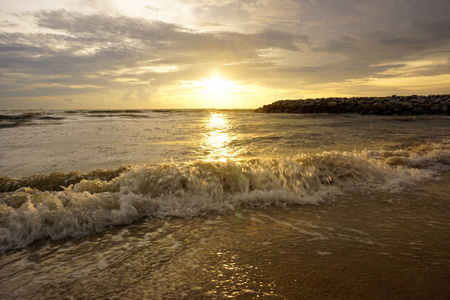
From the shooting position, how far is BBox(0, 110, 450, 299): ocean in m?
2.11

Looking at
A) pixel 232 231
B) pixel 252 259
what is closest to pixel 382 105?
pixel 232 231

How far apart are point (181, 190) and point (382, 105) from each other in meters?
25.1

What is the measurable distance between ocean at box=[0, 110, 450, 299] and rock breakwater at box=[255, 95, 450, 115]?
67.3 feet

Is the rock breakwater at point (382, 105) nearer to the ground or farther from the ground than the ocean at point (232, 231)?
farther from the ground

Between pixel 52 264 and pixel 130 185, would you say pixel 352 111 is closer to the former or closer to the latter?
pixel 130 185

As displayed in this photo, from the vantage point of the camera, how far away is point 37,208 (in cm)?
343

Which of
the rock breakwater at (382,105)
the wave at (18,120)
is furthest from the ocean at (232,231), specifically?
the rock breakwater at (382,105)

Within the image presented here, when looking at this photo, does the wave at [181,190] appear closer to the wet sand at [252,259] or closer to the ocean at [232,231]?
the ocean at [232,231]

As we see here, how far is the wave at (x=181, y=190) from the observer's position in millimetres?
3250

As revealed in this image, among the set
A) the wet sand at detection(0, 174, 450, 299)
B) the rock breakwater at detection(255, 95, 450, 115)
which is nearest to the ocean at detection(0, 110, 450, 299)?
the wet sand at detection(0, 174, 450, 299)

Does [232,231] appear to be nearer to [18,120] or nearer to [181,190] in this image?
[181,190]

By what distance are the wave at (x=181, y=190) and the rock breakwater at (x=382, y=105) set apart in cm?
2015

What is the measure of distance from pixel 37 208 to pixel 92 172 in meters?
1.67

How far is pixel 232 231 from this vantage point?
3.08 m
